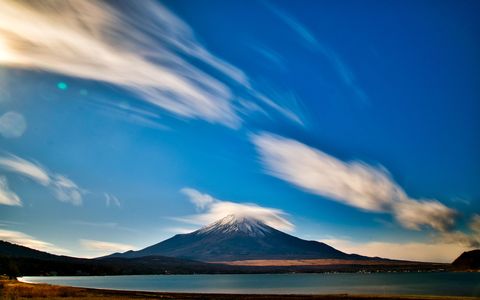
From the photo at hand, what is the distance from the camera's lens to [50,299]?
204 feet

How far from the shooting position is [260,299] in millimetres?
80812

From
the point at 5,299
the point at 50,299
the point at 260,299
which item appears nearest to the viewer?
the point at 5,299

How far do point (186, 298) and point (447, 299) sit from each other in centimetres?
4544

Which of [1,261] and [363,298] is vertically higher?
[1,261]

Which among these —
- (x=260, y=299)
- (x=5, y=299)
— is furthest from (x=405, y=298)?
(x=5, y=299)

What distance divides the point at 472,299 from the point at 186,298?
5015cm

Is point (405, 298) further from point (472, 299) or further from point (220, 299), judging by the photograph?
point (220, 299)

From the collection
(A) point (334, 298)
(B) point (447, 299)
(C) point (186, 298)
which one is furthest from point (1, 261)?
(B) point (447, 299)

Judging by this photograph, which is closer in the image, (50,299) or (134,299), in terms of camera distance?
(50,299)

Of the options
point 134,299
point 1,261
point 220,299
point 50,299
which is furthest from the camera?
point 1,261

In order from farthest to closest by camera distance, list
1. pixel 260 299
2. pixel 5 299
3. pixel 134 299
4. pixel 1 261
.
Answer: pixel 1 261 → pixel 260 299 → pixel 134 299 → pixel 5 299

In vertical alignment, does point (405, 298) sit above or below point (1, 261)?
below

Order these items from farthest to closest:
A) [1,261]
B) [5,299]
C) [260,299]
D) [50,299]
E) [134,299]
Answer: [1,261] < [260,299] < [134,299] < [50,299] < [5,299]

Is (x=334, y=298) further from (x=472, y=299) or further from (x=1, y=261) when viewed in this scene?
(x=1, y=261)
